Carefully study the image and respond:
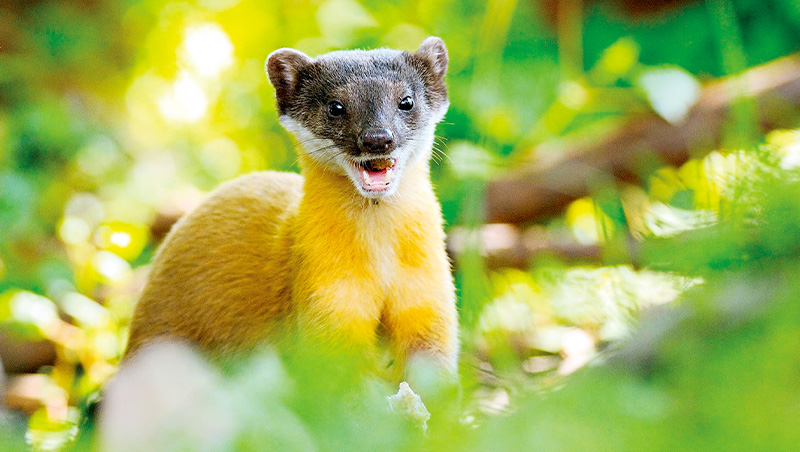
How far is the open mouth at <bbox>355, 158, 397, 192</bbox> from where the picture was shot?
2656 mm

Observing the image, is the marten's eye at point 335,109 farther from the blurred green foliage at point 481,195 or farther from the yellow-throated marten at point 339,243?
the blurred green foliage at point 481,195

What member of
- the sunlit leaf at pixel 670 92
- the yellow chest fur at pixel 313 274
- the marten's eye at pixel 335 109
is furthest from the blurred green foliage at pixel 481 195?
the marten's eye at pixel 335 109

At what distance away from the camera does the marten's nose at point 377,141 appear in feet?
8.51

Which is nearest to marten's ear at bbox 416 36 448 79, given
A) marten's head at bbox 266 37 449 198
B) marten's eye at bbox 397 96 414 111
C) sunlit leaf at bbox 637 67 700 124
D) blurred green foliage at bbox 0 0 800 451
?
marten's head at bbox 266 37 449 198

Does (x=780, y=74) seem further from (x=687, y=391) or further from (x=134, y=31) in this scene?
(x=134, y=31)

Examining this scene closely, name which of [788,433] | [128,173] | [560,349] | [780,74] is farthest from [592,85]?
[788,433]

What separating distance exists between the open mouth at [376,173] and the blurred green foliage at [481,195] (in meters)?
0.72

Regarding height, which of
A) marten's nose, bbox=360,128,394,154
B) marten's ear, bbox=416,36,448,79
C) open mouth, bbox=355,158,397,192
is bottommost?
open mouth, bbox=355,158,397,192

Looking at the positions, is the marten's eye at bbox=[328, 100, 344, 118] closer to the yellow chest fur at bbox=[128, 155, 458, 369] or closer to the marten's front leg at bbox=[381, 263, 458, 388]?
the yellow chest fur at bbox=[128, 155, 458, 369]

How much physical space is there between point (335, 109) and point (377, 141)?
0.31 meters

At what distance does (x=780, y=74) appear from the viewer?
470 cm

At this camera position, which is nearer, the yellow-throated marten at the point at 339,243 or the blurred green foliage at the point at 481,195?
the blurred green foliage at the point at 481,195

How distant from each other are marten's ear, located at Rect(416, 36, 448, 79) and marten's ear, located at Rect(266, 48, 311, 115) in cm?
47

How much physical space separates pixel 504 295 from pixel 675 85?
1.80 m
